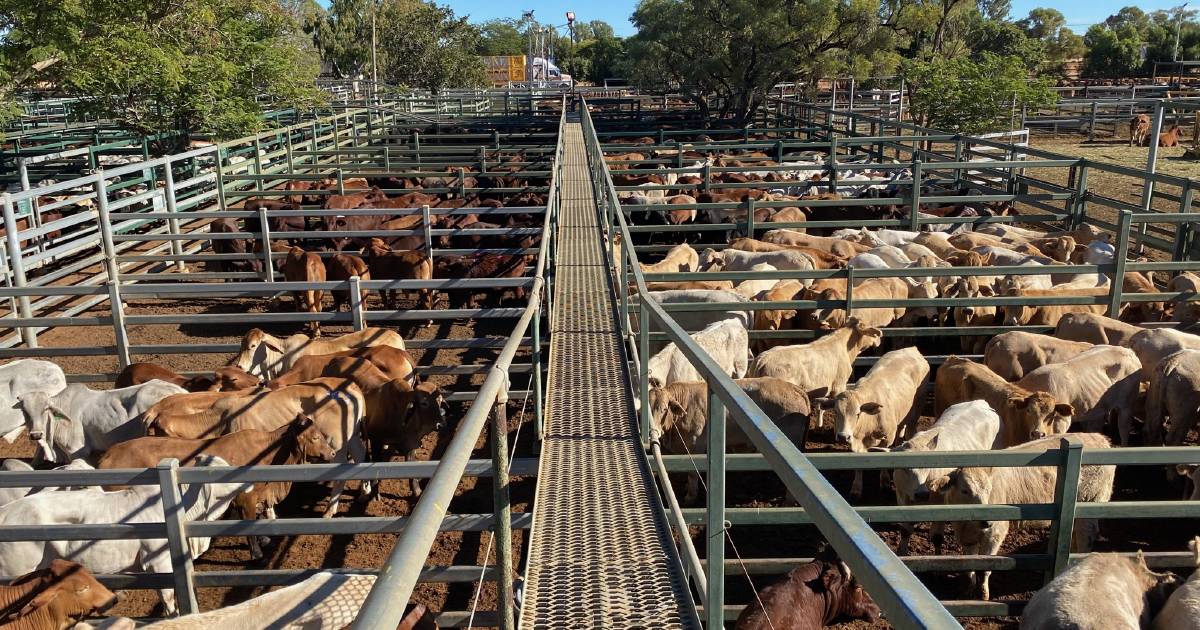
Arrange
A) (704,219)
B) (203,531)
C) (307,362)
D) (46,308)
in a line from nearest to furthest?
(203,531)
(307,362)
(46,308)
(704,219)

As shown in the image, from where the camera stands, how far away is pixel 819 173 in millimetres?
19812

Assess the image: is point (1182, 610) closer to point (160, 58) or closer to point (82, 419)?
point (82, 419)

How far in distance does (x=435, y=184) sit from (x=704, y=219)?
6.25m

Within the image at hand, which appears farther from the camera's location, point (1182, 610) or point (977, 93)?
point (977, 93)

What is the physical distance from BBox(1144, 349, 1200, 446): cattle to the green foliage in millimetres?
16036

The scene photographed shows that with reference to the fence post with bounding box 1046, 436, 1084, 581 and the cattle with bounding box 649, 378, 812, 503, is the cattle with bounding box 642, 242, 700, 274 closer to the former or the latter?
the cattle with bounding box 649, 378, 812, 503

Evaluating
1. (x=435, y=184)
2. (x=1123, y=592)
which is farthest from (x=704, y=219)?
(x=1123, y=592)

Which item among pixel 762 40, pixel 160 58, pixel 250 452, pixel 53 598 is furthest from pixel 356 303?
pixel 762 40

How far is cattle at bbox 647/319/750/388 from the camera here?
26.0 ft

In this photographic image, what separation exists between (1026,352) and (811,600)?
15.1 ft

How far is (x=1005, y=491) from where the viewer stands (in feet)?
19.1

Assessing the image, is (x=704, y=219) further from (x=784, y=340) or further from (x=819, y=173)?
(x=784, y=340)

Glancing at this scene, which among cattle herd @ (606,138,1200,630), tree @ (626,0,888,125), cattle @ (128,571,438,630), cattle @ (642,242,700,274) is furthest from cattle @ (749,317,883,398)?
tree @ (626,0,888,125)

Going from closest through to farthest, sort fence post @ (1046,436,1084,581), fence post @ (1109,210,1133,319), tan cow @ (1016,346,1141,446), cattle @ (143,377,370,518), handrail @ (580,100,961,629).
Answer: handrail @ (580,100,961,629), fence post @ (1046,436,1084,581), cattle @ (143,377,370,518), tan cow @ (1016,346,1141,446), fence post @ (1109,210,1133,319)
